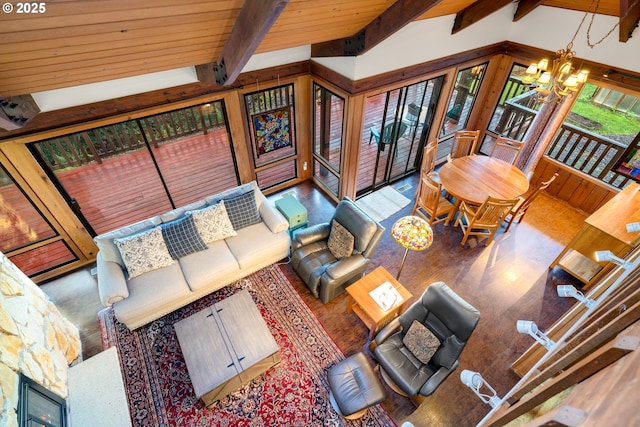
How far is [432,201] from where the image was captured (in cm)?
457

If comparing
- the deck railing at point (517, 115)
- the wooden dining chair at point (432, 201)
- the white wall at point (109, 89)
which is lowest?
the wooden dining chair at point (432, 201)

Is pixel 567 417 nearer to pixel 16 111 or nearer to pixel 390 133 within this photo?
pixel 16 111

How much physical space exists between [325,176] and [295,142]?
836 mm

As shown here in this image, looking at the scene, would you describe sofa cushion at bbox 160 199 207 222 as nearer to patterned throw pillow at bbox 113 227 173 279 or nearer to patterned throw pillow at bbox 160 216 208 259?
patterned throw pillow at bbox 160 216 208 259

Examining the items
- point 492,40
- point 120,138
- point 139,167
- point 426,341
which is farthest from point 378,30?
point 120,138

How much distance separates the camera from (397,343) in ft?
10.3

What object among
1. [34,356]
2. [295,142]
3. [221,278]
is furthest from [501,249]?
[34,356]

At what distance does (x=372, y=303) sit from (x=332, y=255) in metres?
0.86

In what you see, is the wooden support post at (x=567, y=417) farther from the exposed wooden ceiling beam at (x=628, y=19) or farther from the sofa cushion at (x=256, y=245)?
the exposed wooden ceiling beam at (x=628, y=19)

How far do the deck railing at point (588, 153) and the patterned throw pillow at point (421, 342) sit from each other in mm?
4302

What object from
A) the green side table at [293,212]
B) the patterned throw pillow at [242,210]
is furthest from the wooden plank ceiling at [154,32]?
the green side table at [293,212]

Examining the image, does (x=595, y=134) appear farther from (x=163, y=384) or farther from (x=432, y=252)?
(x=163, y=384)

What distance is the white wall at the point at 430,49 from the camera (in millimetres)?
3406

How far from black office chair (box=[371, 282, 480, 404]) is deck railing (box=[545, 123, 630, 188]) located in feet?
13.0
